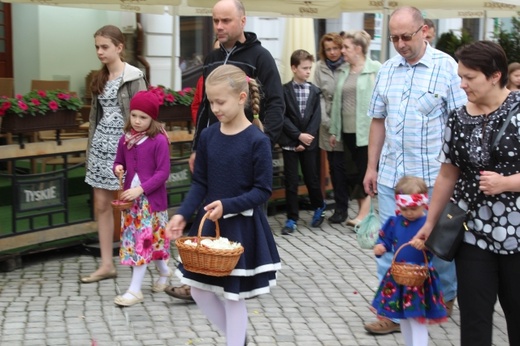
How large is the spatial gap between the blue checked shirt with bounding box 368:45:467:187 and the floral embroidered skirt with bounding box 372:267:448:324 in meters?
0.76

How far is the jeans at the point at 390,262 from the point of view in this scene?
6.21 metres

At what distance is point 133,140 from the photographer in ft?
22.7

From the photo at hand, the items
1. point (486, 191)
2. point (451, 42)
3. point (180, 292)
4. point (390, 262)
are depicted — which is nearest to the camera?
point (486, 191)

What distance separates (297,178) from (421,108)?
4127mm

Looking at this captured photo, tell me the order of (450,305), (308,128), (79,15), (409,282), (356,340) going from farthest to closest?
1. (79,15)
2. (308,128)
3. (450,305)
4. (356,340)
5. (409,282)

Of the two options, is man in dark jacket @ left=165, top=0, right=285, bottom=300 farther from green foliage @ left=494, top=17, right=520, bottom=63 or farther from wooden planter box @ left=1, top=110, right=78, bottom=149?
green foliage @ left=494, top=17, right=520, bottom=63

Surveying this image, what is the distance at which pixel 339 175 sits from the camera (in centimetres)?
1032

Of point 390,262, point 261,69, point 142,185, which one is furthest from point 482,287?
point 142,185

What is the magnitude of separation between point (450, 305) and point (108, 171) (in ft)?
9.04

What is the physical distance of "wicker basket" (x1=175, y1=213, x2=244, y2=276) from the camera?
194 inches

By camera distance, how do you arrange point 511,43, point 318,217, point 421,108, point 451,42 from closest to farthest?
point 421,108 → point 318,217 → point 511,43 → point 451,42

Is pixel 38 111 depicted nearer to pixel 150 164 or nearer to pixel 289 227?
pixel 150 164

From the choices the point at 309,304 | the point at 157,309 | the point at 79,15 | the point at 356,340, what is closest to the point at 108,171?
the point at 157,309

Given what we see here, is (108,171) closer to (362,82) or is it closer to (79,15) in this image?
(362,82)
